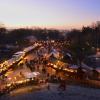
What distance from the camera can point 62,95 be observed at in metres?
23.9

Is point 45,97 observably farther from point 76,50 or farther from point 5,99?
point 76,50

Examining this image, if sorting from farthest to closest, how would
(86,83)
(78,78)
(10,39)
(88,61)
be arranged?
1. (10,39)
2. (88,61)
3. (78,78)
4. (86,83)

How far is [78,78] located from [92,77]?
3.81ft

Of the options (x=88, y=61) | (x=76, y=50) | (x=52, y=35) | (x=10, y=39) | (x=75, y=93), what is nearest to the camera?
(x=75, y=93)

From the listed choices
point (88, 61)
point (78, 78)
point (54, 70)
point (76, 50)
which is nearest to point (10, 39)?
point (76, 50)

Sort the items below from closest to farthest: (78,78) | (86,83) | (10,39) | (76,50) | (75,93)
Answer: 1. (75,93)
2. (86,83)
3. (78,78)
4. (76,50)
5. (10,39)

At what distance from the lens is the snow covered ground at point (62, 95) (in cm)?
2315

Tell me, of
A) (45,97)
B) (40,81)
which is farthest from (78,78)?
(45,97)

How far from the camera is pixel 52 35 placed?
5856 inches

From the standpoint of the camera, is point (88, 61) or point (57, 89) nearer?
point (57, 89)

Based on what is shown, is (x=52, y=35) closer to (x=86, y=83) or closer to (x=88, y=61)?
(x=88, y=61)

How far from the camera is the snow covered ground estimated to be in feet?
75.9

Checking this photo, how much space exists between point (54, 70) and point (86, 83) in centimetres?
807

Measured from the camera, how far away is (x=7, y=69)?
33250 mm
